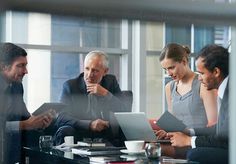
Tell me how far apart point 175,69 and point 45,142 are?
413 mm

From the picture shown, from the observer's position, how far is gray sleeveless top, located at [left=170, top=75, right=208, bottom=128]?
1.13 metres

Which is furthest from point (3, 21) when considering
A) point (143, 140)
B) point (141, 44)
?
point (143, 140)

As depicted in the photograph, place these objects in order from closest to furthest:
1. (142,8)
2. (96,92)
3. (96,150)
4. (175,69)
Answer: (142,8), (96,92), (96,150), (175,69)

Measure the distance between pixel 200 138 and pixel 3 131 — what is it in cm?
95

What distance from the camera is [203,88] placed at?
1150 millimetres

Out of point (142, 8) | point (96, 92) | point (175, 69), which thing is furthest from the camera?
point (175, 69)

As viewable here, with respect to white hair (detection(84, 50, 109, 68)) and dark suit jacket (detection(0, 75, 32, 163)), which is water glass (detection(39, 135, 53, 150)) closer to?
white hair (detection(84, 50, 109, 68))

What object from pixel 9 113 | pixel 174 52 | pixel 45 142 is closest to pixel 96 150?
pixel 45 142

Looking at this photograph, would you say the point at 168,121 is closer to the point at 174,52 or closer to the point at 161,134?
the point at 161,134

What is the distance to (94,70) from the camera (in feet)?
3.51

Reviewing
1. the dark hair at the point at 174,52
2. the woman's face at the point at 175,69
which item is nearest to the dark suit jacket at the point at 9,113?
the dark hair at the point at 174,52

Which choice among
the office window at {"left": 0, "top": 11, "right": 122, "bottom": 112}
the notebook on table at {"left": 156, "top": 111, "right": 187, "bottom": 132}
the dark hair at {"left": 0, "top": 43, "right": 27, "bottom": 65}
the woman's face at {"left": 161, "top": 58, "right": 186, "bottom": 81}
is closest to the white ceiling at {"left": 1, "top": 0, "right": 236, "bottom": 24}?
the dark hair at {"left": 0, "top": 43, "right": 27, "bottom": 65}

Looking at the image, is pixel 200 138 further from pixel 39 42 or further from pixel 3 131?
pixel 3 131

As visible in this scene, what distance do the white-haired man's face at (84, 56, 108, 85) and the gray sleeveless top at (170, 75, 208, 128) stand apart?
215 mm
